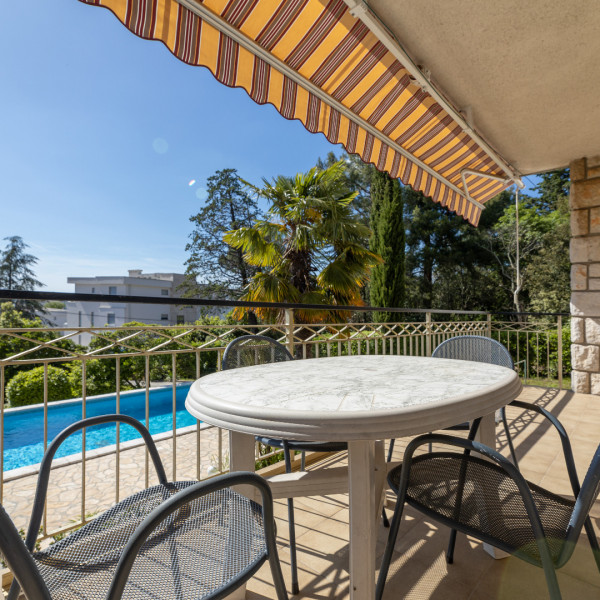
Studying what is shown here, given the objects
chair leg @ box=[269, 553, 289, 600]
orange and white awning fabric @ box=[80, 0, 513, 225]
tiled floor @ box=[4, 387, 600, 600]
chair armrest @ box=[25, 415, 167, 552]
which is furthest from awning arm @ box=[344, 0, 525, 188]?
tiled floor @ box=[4, 387, 600, 600]

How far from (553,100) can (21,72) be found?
131 feet

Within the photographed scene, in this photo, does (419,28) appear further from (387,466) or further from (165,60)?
(165,60)

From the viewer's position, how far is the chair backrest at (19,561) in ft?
1.78

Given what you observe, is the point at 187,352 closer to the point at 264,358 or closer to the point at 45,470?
the point at 264,358

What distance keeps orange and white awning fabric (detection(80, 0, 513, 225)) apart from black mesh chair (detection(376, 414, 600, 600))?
5.85ft

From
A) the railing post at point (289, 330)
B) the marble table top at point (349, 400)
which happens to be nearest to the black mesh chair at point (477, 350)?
the marble table top at point (349, 400)

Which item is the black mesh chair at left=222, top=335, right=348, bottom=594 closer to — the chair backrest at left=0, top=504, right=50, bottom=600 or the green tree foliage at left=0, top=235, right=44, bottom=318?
the chair backrest at left=0, top=504, right=50, bottom=600

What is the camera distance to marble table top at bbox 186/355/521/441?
0.85 meters

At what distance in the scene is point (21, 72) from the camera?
30.3 meters

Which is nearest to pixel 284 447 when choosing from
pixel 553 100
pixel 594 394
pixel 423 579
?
pixel 423 579

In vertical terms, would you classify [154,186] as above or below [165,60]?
below

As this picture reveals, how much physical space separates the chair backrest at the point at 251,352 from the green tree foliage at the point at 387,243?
33.4 feet

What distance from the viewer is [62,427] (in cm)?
723

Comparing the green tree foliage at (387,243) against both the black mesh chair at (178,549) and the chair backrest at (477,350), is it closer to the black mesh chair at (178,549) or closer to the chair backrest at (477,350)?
the chair backrest at (477,350)
